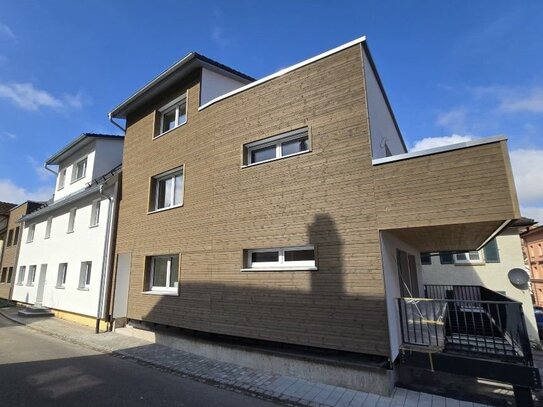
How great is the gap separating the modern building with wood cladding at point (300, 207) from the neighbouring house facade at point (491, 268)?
8.39m

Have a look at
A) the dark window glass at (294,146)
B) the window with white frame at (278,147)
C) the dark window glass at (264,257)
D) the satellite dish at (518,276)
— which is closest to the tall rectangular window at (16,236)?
the window with white frame at (278,147)

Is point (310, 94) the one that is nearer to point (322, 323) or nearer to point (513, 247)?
point (322, 323)

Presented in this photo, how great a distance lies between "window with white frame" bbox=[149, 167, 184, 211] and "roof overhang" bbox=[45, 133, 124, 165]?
710cm

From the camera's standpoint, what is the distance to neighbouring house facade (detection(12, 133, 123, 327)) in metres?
13.6

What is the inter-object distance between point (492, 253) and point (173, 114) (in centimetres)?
1842

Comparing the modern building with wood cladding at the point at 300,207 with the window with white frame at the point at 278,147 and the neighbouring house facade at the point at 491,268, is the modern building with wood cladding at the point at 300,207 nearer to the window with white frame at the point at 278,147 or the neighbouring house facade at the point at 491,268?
the window with white frame at the point at 278,147

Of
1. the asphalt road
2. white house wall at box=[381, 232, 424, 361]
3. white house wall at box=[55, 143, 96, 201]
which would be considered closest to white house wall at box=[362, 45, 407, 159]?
white house wall at box=[381, 232, 424, 361]

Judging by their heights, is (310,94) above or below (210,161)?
above

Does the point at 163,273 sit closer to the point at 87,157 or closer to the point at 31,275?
the point at 87,157

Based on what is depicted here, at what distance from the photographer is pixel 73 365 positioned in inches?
325

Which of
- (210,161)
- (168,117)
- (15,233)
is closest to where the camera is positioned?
(210,161)

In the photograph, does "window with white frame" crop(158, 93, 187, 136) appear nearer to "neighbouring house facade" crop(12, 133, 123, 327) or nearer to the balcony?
"neighbouring house facade" crop(12, 133, 123, 327)

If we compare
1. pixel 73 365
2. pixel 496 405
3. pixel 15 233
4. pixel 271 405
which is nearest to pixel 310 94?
pixel 271 405

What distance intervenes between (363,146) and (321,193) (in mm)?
1408
